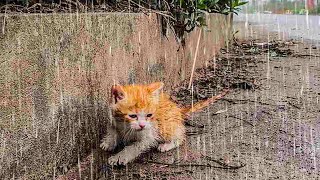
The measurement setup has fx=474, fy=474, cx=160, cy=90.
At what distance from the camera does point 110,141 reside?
321 cm

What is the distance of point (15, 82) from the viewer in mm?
2451

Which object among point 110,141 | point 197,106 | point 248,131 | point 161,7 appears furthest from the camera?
point 161,7

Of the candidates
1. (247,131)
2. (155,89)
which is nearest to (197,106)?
(247,131)

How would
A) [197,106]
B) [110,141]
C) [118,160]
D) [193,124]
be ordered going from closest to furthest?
[118,160], [110,141], [193,124], [197,106]

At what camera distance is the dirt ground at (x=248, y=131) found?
2.94m

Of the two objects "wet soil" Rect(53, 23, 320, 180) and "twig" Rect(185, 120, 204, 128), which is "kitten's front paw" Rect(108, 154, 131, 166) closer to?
"wet soil" Rect(53, 23, 320, 180)

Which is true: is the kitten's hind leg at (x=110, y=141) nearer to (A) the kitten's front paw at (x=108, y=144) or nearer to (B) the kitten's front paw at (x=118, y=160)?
(A) the kitten's front paw at (x=108, y=144)

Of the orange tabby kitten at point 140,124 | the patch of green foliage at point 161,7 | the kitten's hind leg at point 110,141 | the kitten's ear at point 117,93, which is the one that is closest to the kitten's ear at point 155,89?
the orange tabby kitten at point 140,124

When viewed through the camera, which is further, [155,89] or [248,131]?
[248,131]

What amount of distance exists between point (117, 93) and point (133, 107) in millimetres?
140

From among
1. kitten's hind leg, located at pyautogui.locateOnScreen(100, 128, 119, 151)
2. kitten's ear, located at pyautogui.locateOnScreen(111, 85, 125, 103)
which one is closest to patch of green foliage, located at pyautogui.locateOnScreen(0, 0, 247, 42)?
kitten's ear, located at pyautogui.locateOnScreen(111, 85, 125, 103)

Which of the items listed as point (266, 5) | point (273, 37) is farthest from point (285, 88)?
point (266, 5)

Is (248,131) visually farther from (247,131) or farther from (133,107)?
(133,107)

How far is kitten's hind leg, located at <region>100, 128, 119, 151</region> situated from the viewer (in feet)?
10.5
